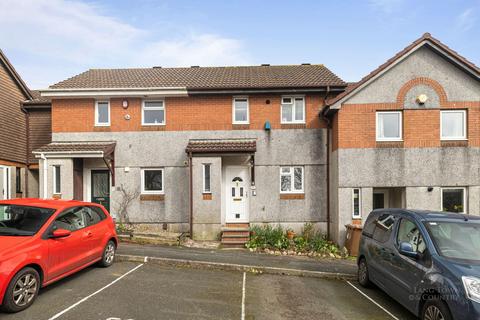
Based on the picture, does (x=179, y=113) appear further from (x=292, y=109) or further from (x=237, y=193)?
(x=292, y=109)

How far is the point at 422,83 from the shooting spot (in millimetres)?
10820

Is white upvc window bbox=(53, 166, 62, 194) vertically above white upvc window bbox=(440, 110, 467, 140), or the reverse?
white upvc window bbox=(440, 110, 467, 140)

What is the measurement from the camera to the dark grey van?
390 cm

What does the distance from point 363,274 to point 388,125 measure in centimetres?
628

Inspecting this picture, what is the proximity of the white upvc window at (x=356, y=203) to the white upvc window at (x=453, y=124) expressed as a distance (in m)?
Result: 3.53

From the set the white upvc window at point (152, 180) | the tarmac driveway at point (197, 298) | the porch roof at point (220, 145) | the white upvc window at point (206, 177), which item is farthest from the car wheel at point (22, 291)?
the white upvc window at point (152, 180)

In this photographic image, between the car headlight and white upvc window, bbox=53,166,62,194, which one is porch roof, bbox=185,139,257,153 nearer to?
white upvc window, bbox=53,166,62,194

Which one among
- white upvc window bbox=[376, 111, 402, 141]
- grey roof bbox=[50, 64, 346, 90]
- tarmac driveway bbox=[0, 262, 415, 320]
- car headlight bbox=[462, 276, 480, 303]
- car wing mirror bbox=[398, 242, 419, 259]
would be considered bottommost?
tarmac driveway bbox=[0, 262, 415, 320]

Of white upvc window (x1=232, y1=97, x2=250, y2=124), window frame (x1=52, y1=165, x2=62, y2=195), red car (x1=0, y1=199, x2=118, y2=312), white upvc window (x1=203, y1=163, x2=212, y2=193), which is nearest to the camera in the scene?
red car (x1=0, y1=199, x2=118, y2=312)

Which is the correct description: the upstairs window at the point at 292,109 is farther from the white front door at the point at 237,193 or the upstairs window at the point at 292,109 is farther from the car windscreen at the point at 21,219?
the car windscreen at the point at 21,219

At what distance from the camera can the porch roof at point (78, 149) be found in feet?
36.5

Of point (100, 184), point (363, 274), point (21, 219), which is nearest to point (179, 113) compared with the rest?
point (100, 184)

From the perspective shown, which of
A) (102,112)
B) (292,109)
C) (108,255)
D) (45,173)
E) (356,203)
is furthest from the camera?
(102,112)

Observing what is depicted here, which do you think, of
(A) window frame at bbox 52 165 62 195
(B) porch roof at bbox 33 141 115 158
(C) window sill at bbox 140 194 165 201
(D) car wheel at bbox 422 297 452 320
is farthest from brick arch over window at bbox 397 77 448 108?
(A) window frame at bbox 52 165 62 195
